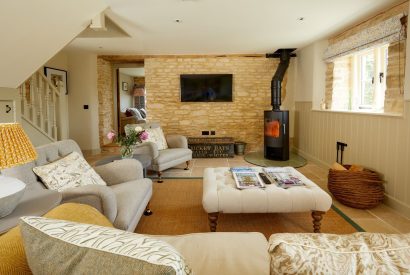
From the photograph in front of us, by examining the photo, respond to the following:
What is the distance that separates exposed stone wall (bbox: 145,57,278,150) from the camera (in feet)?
20.9

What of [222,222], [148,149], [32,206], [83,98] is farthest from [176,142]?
[32,206]

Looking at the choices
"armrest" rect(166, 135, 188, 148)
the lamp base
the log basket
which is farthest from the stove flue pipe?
the lamp base

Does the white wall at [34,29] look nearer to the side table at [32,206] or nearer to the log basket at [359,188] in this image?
the side table at [32,206]

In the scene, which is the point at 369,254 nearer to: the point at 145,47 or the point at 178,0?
the point at 178,0

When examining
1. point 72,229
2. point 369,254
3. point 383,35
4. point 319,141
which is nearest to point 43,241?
point 72,229

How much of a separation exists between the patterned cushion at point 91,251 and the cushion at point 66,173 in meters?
1.43

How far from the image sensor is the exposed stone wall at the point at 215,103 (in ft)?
20.9

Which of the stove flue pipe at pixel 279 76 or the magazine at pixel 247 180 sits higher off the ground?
the stove flue pipe at pixel 279 76

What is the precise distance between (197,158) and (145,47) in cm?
245

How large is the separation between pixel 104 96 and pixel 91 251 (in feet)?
21.1

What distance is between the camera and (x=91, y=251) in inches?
24.4

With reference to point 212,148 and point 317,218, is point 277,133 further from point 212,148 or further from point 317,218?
point 317,218

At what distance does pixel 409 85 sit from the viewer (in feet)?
9.35

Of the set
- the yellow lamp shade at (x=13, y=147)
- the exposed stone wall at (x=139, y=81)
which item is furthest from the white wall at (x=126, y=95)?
the yellow lamp shade at (x=13, y=147)
